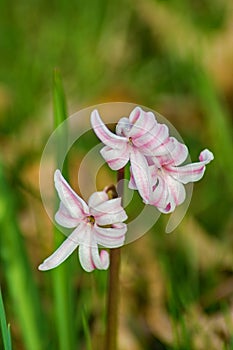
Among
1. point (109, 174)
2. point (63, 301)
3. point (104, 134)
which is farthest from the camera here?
point (109, 174)

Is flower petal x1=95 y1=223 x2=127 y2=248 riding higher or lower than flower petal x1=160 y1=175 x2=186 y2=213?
lower

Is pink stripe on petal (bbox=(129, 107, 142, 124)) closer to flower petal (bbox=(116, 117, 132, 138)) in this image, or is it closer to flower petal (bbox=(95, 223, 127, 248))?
flower petal (bbox=(116, 117, 132, 138))

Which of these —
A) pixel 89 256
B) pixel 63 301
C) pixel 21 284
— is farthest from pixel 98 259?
pixel 21 284

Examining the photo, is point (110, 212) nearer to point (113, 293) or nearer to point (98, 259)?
point (98, 259)

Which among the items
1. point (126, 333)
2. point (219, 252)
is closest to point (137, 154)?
point (126, 333)

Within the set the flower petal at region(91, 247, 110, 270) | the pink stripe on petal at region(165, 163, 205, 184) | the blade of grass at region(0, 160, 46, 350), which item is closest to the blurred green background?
the blade of grass at region(0, 160, 46, 350)

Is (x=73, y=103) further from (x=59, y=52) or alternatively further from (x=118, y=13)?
(x=118, y=13)

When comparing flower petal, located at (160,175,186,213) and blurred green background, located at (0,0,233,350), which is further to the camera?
blurred green background, located at (0,0,233,350)
